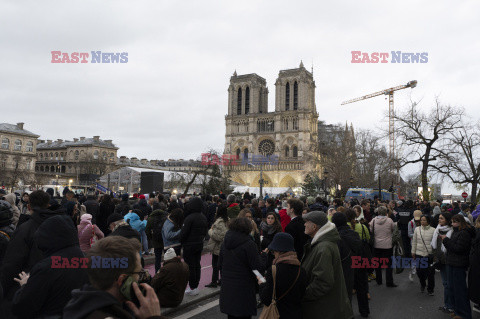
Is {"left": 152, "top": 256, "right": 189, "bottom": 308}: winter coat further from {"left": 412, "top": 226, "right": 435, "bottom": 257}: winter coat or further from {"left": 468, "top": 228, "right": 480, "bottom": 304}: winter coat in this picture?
{"left": 412, "top": 226, "right": 435, "bottom": 257}: winter coat

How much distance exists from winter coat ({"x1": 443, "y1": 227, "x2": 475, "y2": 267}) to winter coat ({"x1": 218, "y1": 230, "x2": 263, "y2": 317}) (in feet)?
11.8

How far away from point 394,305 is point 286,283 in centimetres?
437

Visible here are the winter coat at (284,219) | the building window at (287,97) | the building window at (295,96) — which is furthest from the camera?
the building window at (287,97)

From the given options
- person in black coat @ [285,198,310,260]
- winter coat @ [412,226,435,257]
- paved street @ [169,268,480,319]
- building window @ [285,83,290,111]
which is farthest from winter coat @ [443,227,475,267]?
building window @ [285,83,290,111]

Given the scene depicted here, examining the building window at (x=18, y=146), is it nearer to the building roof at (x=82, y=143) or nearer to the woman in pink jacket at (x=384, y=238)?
the building roof at (x=82, y=143)

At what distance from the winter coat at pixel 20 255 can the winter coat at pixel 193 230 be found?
11.2 ft

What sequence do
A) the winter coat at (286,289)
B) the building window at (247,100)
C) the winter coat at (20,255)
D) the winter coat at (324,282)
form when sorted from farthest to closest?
the building window at (247,100), the winter coat at (324,282), the winter coat at (286,289), the winter coat at (20,255)

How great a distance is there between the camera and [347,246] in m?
5.29

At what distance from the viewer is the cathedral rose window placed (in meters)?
72.6

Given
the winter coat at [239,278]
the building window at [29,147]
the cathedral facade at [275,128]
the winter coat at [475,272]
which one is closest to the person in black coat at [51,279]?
the winter coat at [239,278]

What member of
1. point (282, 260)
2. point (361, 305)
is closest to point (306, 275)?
point (282, 260)

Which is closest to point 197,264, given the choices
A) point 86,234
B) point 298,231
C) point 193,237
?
point 193,237

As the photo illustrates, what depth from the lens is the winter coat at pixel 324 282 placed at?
3684 millimetres

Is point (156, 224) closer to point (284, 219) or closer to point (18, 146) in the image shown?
point (284, 219)
